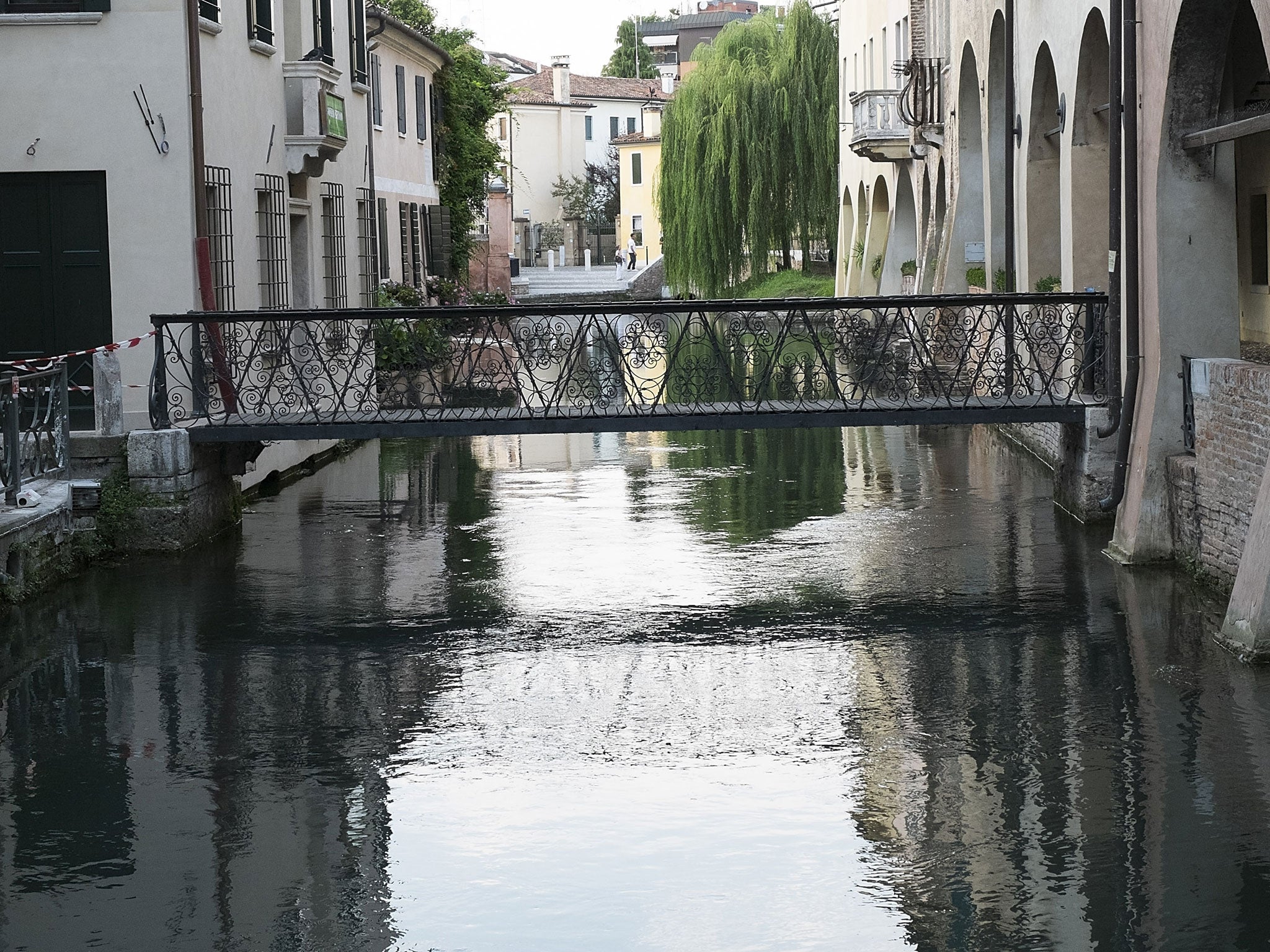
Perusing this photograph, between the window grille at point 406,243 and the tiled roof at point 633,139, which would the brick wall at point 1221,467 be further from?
the tiled roof at point 633,139

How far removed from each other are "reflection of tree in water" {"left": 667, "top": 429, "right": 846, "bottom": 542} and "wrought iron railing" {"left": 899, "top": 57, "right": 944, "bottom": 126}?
20.0ft

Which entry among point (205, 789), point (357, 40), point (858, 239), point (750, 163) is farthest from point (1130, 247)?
point (750, 163)

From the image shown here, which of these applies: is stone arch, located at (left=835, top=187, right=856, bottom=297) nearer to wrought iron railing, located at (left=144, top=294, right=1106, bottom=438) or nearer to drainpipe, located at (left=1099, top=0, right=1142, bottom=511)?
wrought iron railing, located at (left=144, top=294, right=1106, bottom=438)

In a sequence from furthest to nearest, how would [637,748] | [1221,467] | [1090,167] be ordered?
[1090,167] < [1221,467] < [637,748]

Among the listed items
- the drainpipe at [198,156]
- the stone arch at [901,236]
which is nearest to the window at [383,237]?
the drainpipe at [198,156]

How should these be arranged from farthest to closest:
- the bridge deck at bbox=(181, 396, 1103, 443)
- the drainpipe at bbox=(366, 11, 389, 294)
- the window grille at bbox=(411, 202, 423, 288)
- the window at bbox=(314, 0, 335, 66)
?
1. the window grille at bbox=(411, 202, 423, 288)
2. the drainpipe at bbox=(366, 11, 389, 294)
3. the window at bbox=(314, 0, 335, 66)
4. the bridge deck at bbox=(181, 396, 1103, 443)

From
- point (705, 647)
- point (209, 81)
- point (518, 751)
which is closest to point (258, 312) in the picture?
point (209, 81)

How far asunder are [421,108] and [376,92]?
4764 millimetres

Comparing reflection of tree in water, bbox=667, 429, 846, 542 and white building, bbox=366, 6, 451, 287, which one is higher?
white building, bbox=366, 6, 451, 287

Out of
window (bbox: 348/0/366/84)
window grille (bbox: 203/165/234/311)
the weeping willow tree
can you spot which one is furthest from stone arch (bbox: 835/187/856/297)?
window grille (bbox: 203/165/234/311)

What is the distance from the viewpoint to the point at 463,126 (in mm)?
35812

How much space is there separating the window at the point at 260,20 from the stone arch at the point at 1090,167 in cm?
806

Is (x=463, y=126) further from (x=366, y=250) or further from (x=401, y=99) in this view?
(x=366, y=250)

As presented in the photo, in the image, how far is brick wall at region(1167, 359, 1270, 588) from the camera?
1086cm
